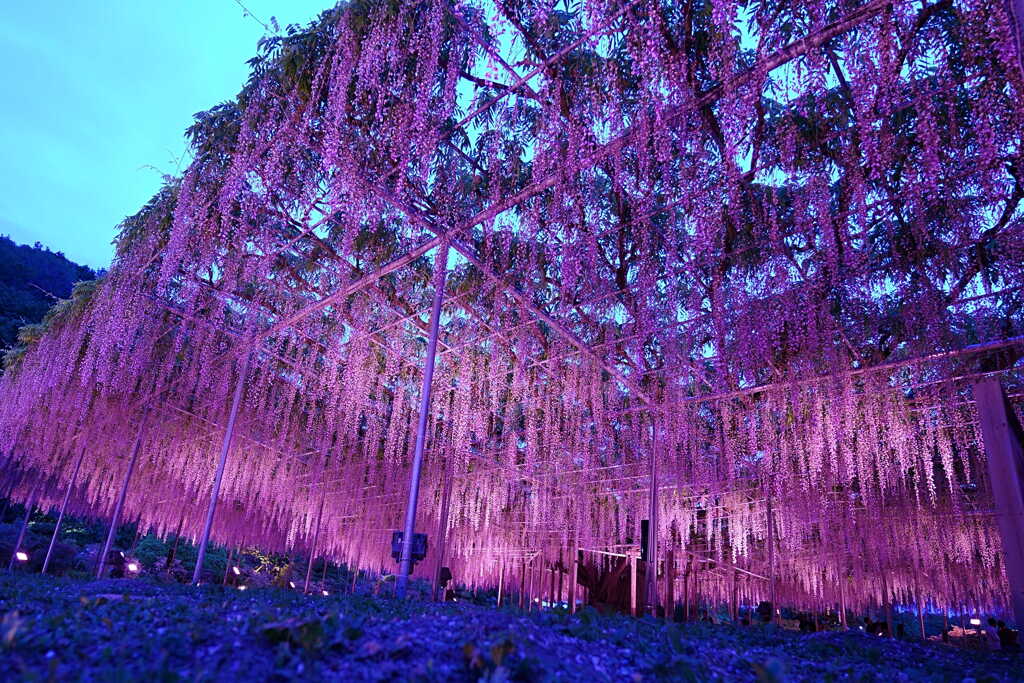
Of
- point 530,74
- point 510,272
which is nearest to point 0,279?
point 510,272

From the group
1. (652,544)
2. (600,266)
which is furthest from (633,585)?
(600,266)

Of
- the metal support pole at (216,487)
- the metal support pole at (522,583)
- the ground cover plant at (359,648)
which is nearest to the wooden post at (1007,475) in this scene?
the ground cover plant at (359,648)

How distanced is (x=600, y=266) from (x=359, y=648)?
17.8ft

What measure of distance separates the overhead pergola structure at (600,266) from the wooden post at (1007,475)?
0.03m

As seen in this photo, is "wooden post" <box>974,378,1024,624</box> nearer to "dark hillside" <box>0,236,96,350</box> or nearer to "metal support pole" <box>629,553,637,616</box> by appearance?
"metal support pole" <box>629,553,637,616</box>

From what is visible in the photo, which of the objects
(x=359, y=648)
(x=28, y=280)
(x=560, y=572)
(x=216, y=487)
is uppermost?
(x=28, y=280)

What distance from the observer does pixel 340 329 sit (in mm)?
9148

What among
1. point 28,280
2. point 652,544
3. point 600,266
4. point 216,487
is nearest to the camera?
point 600,266

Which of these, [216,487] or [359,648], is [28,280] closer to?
[216,487]

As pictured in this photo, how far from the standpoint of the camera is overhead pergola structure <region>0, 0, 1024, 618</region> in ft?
14.7

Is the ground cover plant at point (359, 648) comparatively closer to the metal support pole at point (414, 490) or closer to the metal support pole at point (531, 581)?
the metal support pole at point (414, 490)

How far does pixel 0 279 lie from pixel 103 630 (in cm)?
2508

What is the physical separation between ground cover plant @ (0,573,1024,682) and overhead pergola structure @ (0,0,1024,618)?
2399 mm

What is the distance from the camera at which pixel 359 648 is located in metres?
2.17
